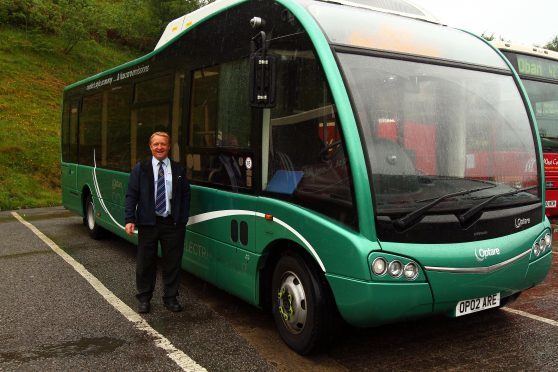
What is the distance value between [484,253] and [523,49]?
7024 millimetres

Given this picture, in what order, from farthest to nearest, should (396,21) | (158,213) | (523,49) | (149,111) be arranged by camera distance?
(523,49) < (149,111) < (158,213) < (396,21)

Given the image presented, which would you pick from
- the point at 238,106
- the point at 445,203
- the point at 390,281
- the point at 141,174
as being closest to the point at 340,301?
the point at 390,281

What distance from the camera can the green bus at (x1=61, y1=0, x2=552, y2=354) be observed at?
131 inches

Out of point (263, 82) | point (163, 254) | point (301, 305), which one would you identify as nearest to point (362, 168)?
point (263, 82)

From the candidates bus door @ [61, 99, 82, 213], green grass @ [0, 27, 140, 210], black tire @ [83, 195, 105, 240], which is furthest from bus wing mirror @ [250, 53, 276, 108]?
green grass @ [0, 27, 140, 210]

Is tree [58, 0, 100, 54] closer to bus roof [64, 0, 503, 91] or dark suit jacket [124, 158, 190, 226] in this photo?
bus roof [64, 0, 503, 91]

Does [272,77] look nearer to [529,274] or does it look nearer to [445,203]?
[445,203]

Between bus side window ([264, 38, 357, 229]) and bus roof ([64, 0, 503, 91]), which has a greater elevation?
bus roof ([64, 0, 503, 91])

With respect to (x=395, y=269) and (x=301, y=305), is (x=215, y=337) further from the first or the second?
(x=395, y=269)

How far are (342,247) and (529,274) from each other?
158cm

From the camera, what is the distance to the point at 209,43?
4.98 m

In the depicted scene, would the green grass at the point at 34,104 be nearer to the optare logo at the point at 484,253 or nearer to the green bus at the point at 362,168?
the green bus at the point at 362,168

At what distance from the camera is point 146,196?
15.6 feet

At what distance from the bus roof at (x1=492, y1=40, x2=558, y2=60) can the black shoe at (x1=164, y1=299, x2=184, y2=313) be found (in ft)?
22.6
